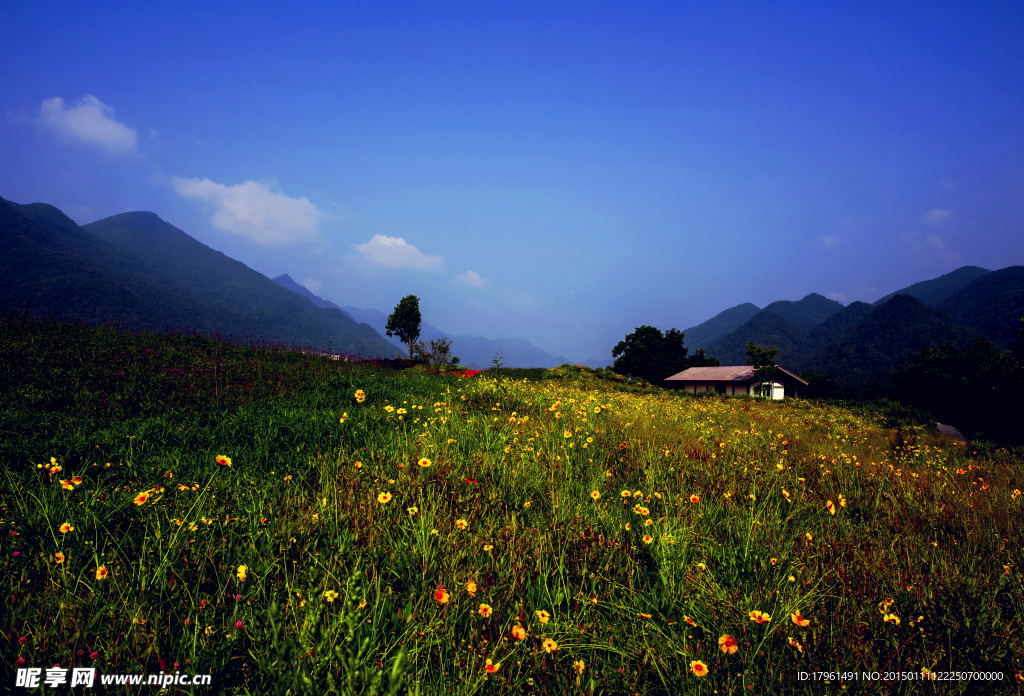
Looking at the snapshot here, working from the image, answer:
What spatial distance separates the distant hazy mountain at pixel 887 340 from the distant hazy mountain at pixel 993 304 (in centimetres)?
740

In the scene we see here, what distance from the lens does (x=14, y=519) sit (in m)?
2.22

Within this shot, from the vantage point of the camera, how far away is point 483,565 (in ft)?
7.19

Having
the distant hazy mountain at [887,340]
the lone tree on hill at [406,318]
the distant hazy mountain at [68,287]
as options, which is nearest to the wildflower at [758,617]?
the lone tree on hill at [406,318]

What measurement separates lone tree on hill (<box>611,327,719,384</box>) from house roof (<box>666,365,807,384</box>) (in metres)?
6.42

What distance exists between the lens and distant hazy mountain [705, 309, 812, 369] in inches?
6462

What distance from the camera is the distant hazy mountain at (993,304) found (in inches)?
4139

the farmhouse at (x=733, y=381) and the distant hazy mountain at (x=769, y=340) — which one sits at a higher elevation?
the distant hazy mountain at (x=769, y=340)

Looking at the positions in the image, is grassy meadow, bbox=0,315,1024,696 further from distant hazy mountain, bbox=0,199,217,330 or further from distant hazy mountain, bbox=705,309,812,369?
distant hazy mountain, bbox=705,309,812,369

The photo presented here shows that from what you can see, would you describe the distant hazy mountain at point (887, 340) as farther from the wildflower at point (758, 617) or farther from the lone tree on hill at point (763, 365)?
the wildflower at point (758, 617)

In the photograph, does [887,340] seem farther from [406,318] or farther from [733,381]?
[406,318]

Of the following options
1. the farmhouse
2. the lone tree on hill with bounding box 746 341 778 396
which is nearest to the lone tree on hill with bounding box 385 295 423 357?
the farmhouse

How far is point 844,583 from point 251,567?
332 centimetres

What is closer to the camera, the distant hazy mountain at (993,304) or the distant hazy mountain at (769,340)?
the distant hazy mountain at (993,304)

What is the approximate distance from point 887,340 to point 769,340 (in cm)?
7978
